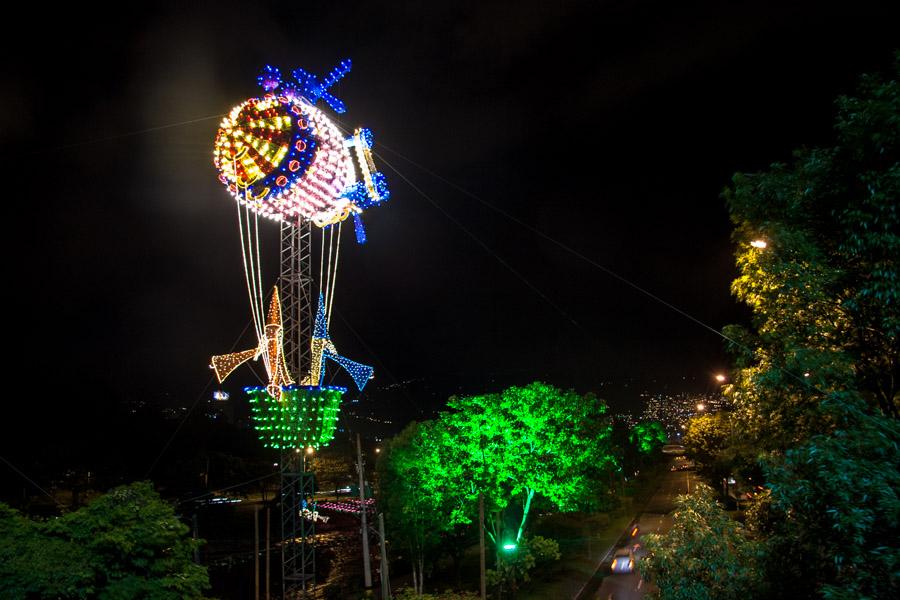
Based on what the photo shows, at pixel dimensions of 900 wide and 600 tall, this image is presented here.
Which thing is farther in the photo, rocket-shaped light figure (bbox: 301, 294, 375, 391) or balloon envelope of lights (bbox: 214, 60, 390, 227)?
rocket-shaped light figure (bbox: 301, 294, 375, 391)

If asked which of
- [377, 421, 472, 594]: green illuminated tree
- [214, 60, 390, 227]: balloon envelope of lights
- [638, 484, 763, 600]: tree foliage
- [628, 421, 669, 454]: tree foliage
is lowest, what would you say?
[638, 484, 763, 600]: tree foliage

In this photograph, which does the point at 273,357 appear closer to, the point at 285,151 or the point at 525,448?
the point at 285,151

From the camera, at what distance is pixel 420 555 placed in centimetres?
2498

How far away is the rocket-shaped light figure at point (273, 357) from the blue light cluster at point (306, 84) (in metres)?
6.03

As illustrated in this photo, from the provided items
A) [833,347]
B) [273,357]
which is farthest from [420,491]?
[833,347]

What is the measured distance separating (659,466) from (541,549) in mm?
59800

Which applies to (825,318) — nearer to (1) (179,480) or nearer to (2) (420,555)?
(2) (420,555)

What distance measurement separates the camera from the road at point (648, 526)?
23625 mm

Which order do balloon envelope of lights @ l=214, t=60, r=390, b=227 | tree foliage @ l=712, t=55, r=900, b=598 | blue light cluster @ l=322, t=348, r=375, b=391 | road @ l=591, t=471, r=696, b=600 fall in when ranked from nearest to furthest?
tree foliage @ l=712, t=55, r=900, b=598 < balloon envelope of lights @ l=214, t=60, r=390, b=227 < blue light cluster @ l=322, t=348, r=375, b=391 < road @ l=591, t=471, r=696, b=600

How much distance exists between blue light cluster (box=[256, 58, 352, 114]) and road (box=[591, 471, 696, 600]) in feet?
51.0

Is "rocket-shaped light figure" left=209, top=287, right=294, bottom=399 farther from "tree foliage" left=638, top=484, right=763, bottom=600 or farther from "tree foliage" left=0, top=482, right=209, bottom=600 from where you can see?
"tree foliage" left=638, top=484, right=763, bottom=600

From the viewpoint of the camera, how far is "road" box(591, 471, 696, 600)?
77.5ft

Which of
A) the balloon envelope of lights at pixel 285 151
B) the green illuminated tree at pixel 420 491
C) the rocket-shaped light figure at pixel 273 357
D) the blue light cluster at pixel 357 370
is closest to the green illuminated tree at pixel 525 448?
the green illuminated tree at pixel 420 491

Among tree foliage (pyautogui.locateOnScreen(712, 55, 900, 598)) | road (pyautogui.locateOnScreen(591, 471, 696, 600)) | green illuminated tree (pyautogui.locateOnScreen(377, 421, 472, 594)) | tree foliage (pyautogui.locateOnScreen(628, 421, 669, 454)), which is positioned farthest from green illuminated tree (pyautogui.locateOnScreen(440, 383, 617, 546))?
tree foliage (pyautogui.locateOnScreen(628, 421, 669, 454))
